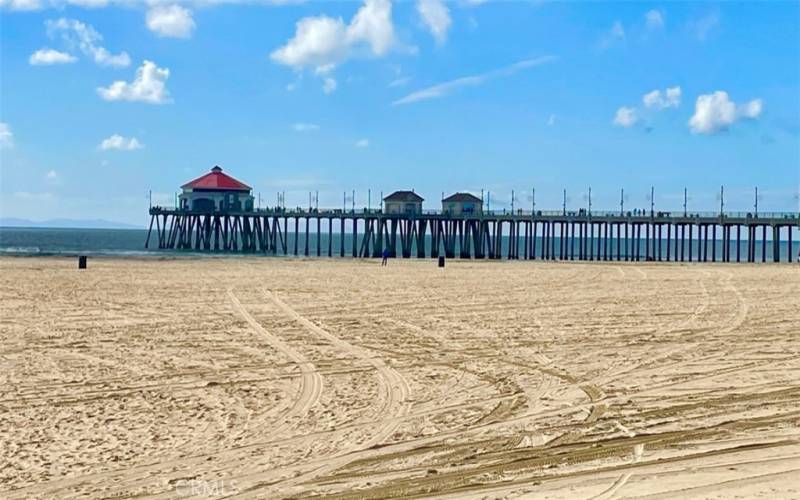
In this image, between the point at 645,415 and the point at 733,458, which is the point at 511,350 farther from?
the point at 733,458

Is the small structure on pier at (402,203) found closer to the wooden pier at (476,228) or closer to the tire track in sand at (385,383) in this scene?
the wooden pier at (476,228)

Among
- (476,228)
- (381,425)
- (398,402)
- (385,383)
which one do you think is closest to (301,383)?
(385,383)

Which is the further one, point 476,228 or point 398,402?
point 476,228

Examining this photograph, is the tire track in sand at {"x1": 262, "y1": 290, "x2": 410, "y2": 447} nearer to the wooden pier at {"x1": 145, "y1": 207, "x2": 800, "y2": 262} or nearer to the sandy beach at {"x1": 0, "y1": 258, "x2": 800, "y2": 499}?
the sandy beach at {"x1": 0, "y1": 258, "x2": 800, "y2": 499}

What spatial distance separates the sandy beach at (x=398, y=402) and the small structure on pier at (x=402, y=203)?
53911mm

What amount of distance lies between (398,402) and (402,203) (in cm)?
6346

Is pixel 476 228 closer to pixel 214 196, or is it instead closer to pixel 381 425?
pixel 214 196

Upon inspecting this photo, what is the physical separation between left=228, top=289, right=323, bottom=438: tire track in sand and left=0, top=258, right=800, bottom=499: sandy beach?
0.04 m

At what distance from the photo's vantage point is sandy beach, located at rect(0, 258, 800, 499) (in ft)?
18.6

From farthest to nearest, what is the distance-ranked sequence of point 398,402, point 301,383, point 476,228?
point 476,228 → point 301,383 → point 398,402

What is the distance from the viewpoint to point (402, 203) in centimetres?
7150

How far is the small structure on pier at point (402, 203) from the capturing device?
71.4 meters

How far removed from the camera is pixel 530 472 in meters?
5.75

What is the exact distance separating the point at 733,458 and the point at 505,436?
5.79ft
